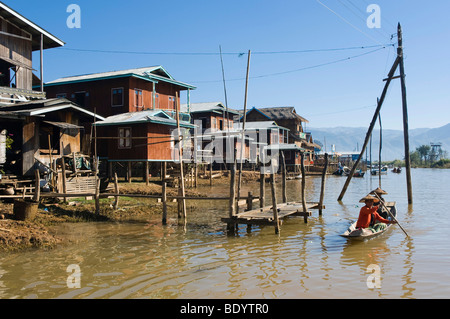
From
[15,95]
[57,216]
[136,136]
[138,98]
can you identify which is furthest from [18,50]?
[57,216]

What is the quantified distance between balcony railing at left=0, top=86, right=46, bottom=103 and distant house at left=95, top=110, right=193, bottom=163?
4525mm

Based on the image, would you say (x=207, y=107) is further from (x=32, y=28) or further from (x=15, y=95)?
(x=15, y=95)

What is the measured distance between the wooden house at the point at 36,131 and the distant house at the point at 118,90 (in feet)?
23.3

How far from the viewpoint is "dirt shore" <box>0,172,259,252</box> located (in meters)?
11.9

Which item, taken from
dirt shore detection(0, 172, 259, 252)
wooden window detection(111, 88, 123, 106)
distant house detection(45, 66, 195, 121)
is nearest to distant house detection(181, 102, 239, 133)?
distant house detection(45, 66, 195, 121)

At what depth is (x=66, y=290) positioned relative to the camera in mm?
8375

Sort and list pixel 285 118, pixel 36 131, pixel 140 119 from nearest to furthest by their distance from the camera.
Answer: pixel 36 131
pixel 140 119
pixel 285 118

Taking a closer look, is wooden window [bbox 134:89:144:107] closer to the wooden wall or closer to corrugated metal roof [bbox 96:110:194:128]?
corrugated metal roof [bbox 96:110:194:128]

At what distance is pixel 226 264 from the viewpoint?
10602 mm

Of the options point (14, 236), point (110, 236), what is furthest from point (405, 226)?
point (14, 236)

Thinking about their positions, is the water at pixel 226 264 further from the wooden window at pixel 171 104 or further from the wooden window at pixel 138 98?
the wooden window at pixel 171 104

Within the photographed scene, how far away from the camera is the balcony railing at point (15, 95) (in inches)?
815

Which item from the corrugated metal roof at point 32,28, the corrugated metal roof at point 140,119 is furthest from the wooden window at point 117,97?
the corrugated metal roof at point 32,28

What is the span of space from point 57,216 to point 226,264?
9.20 metres
